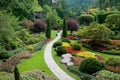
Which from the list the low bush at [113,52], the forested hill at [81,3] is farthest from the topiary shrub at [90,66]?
the forested hill at [81,3]

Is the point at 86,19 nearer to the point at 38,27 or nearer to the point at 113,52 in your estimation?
the point at 38,27

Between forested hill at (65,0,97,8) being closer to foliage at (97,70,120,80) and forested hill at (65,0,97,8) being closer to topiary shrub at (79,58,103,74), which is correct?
topiary shrub at (79,58,103,74)

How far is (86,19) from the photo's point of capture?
6594 centimetres

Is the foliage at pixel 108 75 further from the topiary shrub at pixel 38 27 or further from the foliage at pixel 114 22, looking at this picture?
the topiary shrub at pixel 38 27

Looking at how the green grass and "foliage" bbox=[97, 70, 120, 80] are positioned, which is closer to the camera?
"foliage" bbox=[97, 70, 120, 80]

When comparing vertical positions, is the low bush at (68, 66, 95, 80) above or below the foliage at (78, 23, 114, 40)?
below

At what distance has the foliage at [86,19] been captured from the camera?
6456cm

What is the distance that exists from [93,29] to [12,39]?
1239 centimetres

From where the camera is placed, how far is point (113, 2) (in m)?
76.9

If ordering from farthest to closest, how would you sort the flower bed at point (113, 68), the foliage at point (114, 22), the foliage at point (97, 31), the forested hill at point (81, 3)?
1. the forested hill at point (81, 3)
2. the foliage at point (114, 22)
3. the foliage at point (97, 31)
4. the flower bed at point (113, 68)

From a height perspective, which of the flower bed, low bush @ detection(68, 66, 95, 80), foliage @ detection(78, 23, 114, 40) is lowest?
low bush @ detection(68, 66, 95, 80)

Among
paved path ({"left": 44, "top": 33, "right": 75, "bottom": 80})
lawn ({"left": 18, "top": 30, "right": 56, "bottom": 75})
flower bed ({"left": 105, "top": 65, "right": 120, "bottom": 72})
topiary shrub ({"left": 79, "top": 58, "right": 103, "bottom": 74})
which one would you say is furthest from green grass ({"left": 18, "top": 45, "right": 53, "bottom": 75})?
flower bed ({"left": 105, "top": 65, "right": 120, "bottom": 72})

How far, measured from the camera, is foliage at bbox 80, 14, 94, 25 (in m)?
64.6

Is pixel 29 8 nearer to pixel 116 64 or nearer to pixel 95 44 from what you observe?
pixel 95 44
